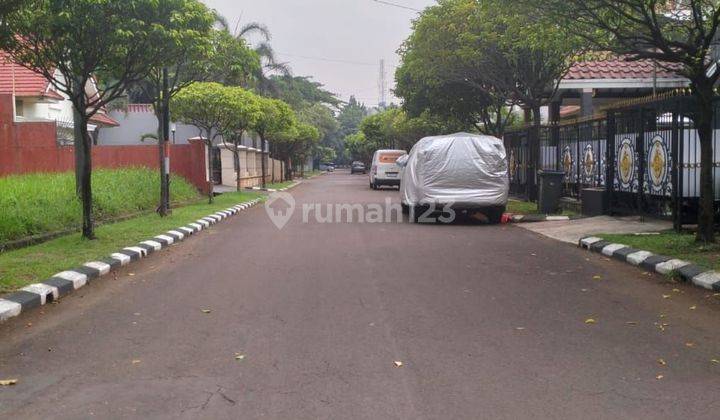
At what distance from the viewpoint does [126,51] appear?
36.6 feet

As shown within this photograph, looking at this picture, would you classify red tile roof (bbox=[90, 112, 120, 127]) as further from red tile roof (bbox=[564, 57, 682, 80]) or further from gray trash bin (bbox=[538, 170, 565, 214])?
gray trash bin (bbox=[538, 170, 565, 214])

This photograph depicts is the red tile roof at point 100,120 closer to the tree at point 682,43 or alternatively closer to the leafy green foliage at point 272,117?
the leafy green foliage at point 272,117

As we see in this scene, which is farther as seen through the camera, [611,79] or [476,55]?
[611,79]

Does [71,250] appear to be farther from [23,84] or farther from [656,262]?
[23,84]

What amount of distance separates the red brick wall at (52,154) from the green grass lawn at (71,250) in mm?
5829

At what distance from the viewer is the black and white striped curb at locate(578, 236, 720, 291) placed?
7.89 meters

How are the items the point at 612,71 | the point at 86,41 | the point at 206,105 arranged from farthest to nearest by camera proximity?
1. the point at 206,105
2. the point at 612,71
3. the point at 86,41

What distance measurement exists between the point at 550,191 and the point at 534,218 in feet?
3.85

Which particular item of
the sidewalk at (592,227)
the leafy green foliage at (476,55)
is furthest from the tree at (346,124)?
the sidewalk at (592,227)

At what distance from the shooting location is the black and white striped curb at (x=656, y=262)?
789 centimetres

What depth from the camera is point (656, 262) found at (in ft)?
29.7

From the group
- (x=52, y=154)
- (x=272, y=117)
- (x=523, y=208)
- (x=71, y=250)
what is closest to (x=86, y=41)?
(x=71, y=250)

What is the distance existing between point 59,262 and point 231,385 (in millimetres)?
5739

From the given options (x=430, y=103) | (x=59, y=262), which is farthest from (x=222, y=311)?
(x=430, y=103)
